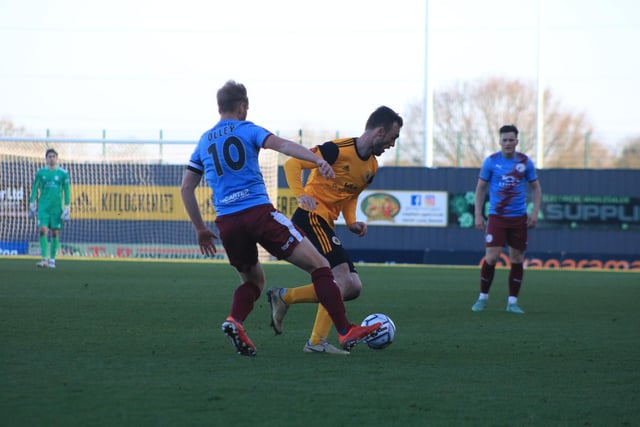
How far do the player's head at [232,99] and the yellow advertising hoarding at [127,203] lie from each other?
81.7 ft

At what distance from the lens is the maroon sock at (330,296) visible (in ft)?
22.7

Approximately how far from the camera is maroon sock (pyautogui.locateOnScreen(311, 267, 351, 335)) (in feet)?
22.7

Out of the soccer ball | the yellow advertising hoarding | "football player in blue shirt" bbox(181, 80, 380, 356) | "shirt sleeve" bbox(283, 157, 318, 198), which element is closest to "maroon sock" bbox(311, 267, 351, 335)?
"football player in blue shirt" bbox(181, 80, 380, 356)

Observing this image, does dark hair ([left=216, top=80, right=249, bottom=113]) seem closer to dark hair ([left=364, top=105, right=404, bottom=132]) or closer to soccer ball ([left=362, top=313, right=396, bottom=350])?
dark hair ([left=364, top=105, right=404, bottom=132])

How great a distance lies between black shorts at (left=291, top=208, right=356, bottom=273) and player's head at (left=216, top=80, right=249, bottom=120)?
109 cm

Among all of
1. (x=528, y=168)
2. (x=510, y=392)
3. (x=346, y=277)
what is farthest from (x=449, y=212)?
(x=510, y=392)

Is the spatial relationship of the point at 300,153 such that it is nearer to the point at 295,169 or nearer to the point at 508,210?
the point at 295,169

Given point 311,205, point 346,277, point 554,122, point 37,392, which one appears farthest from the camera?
point 554,122

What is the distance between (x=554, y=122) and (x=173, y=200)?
30.6 m

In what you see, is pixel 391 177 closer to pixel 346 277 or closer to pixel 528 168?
pixel 528 168

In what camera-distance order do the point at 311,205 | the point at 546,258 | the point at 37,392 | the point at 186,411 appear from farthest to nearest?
the point at 546,258
the point at 311,205
the point at 37,392
the point at 186,411

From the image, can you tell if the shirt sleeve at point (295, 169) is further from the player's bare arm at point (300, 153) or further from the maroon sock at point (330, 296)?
the player's bare arm at point (300, 153)

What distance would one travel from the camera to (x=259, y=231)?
6.75m

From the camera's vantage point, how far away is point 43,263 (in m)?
19.8
